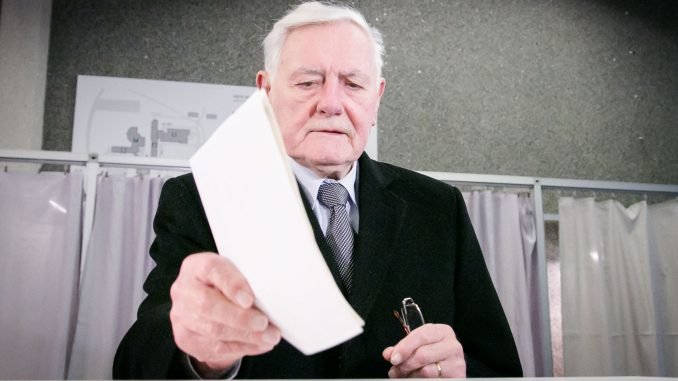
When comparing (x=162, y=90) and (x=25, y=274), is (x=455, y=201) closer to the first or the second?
(x=25, y=274)

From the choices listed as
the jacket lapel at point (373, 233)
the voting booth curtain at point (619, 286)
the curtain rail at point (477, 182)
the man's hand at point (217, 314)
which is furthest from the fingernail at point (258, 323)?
the voting booth curtain at point (619, 286)

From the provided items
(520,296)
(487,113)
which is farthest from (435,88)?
(520,296)

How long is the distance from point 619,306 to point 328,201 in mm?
1308

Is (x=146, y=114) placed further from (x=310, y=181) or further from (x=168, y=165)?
(x=310, y=181)

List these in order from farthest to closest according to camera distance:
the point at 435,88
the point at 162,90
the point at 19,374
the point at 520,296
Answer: the point at 435,88
the point at 162,90
the point at 520,296
the point at 19,374

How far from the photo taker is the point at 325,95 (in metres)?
0.87

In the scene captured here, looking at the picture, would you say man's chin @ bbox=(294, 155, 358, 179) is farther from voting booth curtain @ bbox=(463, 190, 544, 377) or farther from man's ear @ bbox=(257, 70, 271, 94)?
voting booth curtain @ bbox=(463, 190, 544, 377)

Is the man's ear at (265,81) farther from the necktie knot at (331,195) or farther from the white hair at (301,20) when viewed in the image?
the necktie knot at (331,195)

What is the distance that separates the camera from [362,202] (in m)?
0.89

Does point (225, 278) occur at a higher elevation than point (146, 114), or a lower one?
lower

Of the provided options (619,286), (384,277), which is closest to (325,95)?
(384,277)

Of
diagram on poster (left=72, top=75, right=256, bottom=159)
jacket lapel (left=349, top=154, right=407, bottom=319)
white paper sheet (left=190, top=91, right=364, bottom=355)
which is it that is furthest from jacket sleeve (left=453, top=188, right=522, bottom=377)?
diagram on poster (left=72, top=75, right=256, bottom=159)

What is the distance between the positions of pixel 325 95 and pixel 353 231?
229mm

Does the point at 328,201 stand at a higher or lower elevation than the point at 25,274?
higher
